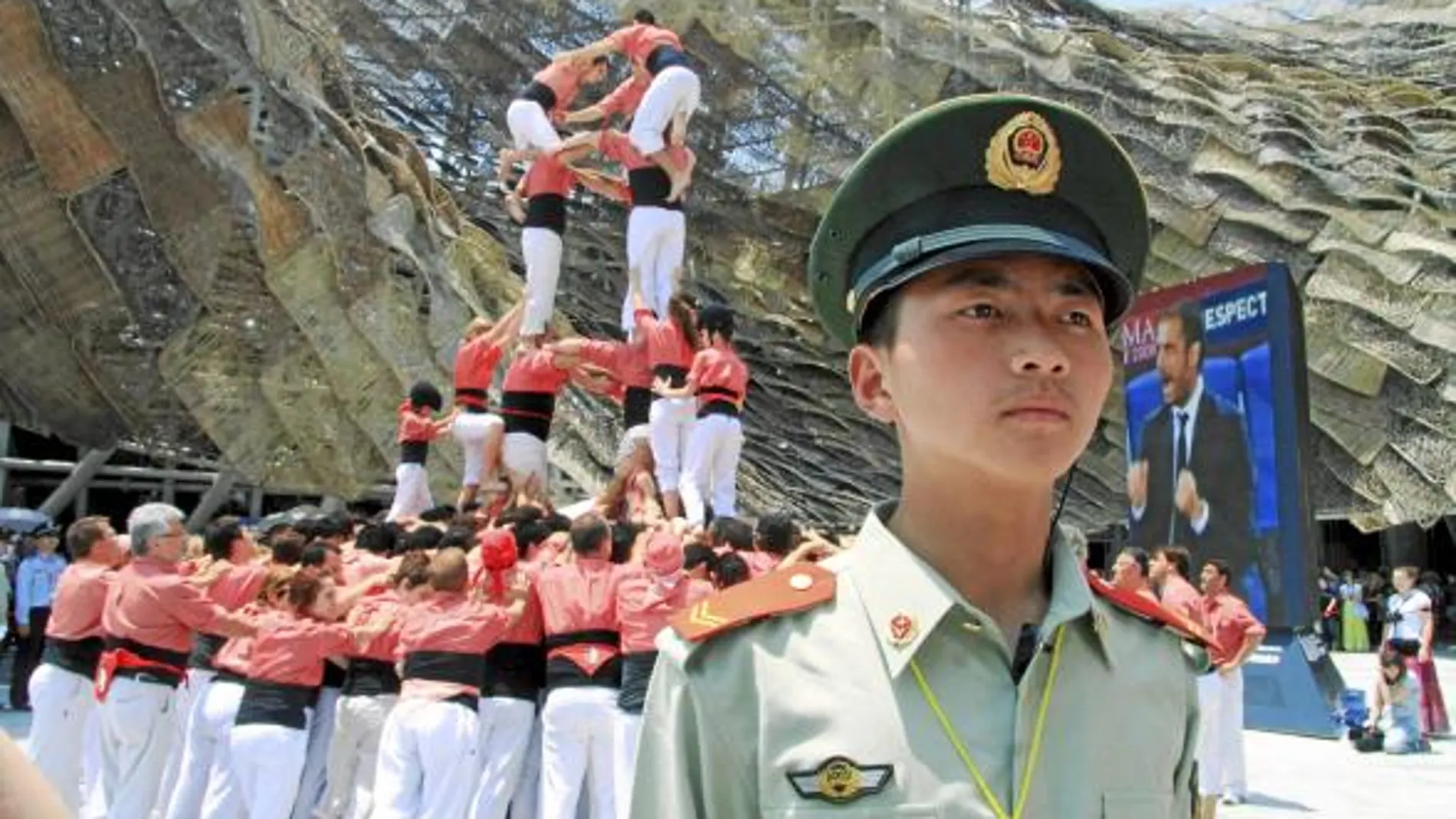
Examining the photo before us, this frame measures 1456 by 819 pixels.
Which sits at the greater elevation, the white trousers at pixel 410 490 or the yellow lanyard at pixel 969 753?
the white trousers at pixel 410 490

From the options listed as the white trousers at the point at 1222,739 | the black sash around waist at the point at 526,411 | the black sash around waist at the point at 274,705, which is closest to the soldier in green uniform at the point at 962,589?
the black sash around waist at the point at 274,705

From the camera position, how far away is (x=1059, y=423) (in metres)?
1.73

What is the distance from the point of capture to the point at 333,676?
8.05 meters

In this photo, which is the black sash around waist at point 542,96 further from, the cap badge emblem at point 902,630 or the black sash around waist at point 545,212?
the cap badge emblem at point 902,630

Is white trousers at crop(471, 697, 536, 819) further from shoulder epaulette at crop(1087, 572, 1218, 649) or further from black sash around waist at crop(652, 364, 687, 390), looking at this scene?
shoulder epaulette at crop(1087, 572, 1218, 649)

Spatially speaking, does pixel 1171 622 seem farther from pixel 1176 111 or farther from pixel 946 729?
pixel 1176 111

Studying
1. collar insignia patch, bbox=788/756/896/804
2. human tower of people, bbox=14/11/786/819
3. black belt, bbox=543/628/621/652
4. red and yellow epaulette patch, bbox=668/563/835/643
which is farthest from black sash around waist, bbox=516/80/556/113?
collar insignia patch, bbox=788/756/896/804

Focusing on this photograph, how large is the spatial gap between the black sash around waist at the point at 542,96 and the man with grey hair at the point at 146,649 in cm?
619

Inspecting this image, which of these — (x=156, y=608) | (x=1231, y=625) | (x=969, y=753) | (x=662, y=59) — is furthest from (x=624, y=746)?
(x=662, y=59)

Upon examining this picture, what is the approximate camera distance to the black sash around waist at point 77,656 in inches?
320

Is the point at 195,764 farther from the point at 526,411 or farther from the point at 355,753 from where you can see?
the point at 526,411

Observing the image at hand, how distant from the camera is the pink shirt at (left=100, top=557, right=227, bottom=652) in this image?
730 centimetres

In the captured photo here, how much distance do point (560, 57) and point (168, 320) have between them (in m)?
10.7

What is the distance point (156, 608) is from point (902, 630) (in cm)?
658
